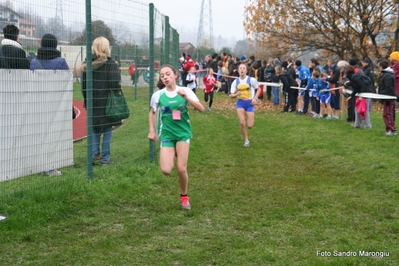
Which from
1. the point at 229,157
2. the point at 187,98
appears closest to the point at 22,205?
the point at 187,98

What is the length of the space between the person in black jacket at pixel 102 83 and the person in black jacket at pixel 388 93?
766cm

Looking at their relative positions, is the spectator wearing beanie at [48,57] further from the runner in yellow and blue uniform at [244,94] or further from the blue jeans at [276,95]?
the blue jeans at [276,95]

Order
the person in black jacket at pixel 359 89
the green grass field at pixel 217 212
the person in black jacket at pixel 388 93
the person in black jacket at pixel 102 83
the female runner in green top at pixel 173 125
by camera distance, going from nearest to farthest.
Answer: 1. the green grass field at pixel 217 212
2. the female runner in green top at pixel 173 125
3. the person in black jacket at pixel 102 83
4. the person in black jacket at pixel 388 93
5. the person in black jacket at pixel 359 89

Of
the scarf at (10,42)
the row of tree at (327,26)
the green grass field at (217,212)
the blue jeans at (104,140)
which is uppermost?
the row of tree at (327,26)

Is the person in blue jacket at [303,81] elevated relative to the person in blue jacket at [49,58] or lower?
lower

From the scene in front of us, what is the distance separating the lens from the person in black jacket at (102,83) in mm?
9477

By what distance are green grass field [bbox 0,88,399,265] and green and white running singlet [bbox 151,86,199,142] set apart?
97cm

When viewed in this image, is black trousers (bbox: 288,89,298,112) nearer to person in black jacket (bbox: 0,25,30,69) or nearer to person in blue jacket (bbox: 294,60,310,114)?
person in blue jacket (bbox: 294,60,310,114)

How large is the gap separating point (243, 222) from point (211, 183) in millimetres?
2436

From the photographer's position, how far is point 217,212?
7.53 m

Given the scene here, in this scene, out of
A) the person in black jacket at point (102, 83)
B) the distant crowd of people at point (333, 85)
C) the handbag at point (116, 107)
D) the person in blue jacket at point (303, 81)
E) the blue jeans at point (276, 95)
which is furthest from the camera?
the blue jeans at point (276, 95)

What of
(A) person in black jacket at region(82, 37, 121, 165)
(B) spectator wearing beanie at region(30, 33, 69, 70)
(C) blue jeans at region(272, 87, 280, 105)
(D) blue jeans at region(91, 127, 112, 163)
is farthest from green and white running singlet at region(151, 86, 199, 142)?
Result: (C) blue jeans at region(272, 87, 280, 105)

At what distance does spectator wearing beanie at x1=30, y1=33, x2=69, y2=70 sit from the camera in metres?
7.84

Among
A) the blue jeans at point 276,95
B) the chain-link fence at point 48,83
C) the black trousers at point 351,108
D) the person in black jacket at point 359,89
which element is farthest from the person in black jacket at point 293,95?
the chain-link fence at point 48,83
